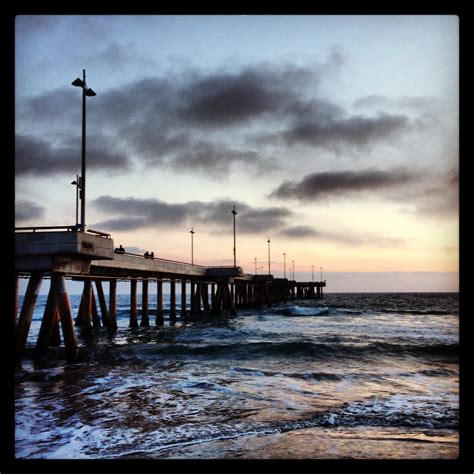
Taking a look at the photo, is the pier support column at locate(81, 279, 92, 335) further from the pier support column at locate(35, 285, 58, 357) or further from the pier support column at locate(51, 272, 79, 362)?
the pier support column at locate(51, 272, 79, 362)

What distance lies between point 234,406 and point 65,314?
296 inches

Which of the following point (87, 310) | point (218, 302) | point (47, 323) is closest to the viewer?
point (47, 323)

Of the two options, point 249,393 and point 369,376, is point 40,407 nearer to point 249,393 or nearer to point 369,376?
point 249,393

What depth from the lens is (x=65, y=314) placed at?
14914 mm

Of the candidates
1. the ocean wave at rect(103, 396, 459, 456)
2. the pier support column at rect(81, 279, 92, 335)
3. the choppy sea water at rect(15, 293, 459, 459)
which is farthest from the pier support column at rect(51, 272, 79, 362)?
the pier support column at rect(81, 279, 92, 335)

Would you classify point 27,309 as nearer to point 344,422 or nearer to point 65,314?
point 65,314

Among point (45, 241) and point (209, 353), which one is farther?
point (209, 353)

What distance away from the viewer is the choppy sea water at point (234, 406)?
22.4 feet

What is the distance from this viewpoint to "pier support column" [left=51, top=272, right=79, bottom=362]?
587 inches

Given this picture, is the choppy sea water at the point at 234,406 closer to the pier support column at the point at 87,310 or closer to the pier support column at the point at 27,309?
the pier support column at the point at 27,309

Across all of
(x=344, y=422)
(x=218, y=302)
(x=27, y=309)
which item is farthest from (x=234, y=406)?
(x=218, y=302)

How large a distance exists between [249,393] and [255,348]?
10697 millimetres
